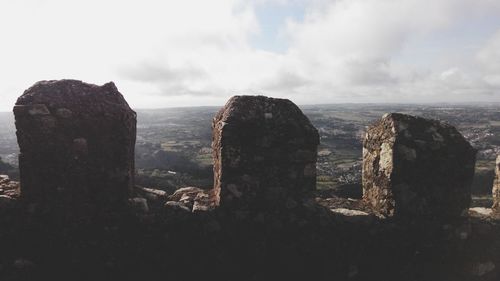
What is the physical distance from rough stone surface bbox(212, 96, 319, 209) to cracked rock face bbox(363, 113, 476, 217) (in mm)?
1096

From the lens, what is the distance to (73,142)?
16.5ft

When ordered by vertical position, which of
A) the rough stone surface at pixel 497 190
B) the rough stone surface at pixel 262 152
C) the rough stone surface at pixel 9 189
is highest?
the rough stone surface at pixel 262 152

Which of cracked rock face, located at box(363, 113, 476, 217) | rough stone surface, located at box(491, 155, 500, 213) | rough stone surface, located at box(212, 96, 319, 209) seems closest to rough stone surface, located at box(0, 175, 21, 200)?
rough stone surface, located at box(212, 96, 319, 209)

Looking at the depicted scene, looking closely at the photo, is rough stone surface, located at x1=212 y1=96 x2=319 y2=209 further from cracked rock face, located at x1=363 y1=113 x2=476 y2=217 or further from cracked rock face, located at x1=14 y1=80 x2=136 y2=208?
cracked rock face, located at x1=14 y1=80 x2=136 y2=208

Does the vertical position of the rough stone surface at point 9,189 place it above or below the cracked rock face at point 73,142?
below

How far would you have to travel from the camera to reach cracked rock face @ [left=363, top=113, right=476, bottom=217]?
19.3 ft

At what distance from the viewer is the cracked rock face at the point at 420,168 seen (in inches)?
232

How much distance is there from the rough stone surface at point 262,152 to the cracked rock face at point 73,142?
1.20 m

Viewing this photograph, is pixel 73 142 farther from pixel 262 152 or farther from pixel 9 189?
pixel 262 152

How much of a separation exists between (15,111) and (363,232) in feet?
15.5

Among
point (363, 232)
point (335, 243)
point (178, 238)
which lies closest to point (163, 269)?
point (178, 238)

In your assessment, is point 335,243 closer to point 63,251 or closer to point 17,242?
point 63,251

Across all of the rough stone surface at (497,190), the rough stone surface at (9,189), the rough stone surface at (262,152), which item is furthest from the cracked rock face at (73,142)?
the rough stone surface at (497,190)

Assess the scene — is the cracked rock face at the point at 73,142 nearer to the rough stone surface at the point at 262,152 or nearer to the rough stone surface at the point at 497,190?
the rough stone surface at the point at 262,152
